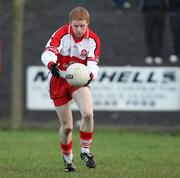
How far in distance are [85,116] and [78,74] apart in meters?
0.68

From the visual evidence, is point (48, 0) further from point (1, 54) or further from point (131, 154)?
point (131, 154)

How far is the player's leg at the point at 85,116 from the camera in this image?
980 cm

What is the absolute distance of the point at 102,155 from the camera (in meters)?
12.3

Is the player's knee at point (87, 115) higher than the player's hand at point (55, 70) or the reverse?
the reverse

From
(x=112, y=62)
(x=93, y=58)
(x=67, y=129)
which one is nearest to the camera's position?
(x=93, y=58)

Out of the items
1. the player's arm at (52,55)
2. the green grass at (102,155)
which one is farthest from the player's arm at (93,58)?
the green grass at (102,155)

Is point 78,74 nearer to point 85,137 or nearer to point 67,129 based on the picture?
point 67,129

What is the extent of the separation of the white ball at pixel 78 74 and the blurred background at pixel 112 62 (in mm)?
7523

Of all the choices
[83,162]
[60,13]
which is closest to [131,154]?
[83,162]

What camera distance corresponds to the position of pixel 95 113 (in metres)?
17.2

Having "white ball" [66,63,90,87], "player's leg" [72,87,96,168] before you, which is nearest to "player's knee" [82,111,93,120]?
"player's leg" [72,87,96,168]

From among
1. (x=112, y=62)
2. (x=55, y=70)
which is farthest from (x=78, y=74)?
(x=112, y=62)

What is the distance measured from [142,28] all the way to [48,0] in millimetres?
2320

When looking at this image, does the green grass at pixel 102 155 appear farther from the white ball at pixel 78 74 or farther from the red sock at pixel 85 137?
the white ball at pixel 78 74
